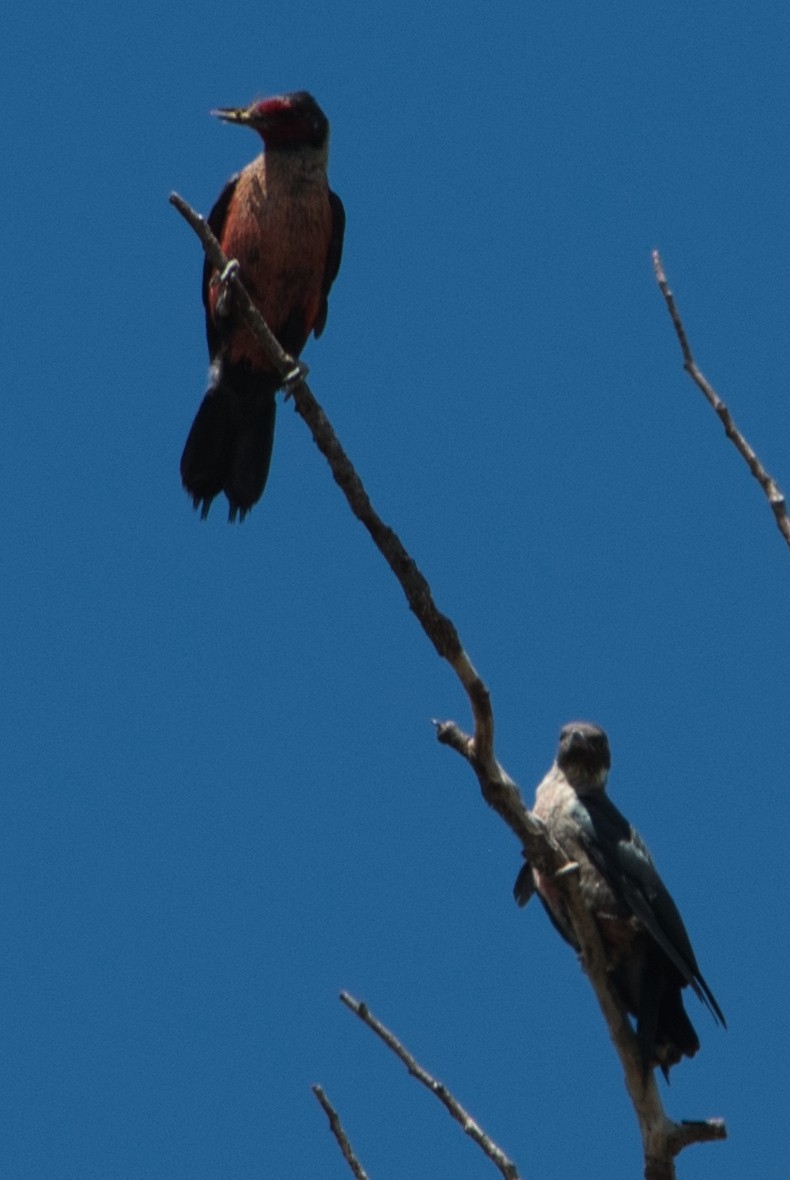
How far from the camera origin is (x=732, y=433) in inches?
132

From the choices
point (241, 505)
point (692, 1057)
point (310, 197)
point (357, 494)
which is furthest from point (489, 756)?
point (310, 197)

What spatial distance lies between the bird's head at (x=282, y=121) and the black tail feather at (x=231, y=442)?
1119 mm

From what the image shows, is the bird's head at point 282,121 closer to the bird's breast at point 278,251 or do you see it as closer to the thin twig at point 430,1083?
the bird's breast at point 278,251

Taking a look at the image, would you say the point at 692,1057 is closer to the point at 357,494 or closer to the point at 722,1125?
the point at 722,1125

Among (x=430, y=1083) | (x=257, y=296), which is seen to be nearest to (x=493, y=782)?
(x=430, y=1083)

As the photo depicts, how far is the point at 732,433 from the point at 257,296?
487cm

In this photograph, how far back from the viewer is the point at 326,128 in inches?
337

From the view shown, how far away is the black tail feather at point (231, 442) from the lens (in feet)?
26.1

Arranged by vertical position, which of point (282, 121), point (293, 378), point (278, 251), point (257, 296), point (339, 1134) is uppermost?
point (282, 121)

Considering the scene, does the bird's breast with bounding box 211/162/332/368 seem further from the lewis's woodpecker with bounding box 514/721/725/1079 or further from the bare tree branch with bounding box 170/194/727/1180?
the bare tree branch with bounding box 170/194/727/1180

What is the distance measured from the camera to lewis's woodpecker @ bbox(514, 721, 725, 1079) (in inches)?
219

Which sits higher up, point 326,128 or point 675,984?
point 326,128

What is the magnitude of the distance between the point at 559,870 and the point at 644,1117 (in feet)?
2.38

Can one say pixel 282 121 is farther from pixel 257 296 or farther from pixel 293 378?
pixel 293 378
